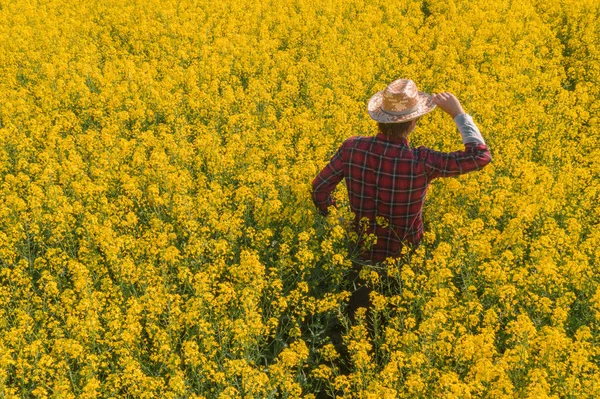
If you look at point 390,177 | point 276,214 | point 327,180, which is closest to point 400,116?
point 390,177

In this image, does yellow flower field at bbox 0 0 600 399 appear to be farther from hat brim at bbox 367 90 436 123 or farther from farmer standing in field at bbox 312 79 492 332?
hat brim at bbox 367 90 436 123

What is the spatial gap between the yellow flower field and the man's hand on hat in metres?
1.05

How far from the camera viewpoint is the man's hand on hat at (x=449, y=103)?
397 cm

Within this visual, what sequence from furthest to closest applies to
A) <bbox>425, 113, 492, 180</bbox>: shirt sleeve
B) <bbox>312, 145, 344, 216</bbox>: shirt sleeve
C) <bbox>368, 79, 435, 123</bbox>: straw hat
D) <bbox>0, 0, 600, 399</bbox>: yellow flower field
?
1. <bbox>312, 145, 344, 216</bbox>: shirt sleeve
2. <bbox>368, 79, 435, 123</bbox>: straw hat
3. <bbox>425, 113, 492, 180</bbox>: shirt sleeve
4. <bbox>0, 0, 600, 399</bbox>: yellow flower field

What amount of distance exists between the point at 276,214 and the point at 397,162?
158 centimetres

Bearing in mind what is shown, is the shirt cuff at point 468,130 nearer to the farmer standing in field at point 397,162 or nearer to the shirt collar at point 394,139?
the farmer standing in field at point 397,162

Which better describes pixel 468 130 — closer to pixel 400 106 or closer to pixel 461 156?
pixel 461 156

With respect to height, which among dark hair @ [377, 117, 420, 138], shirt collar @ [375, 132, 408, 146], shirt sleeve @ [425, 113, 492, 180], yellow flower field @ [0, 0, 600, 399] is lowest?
yellow flower field @ [0, 0, 600, 399]

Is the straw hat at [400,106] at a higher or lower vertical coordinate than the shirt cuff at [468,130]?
higher

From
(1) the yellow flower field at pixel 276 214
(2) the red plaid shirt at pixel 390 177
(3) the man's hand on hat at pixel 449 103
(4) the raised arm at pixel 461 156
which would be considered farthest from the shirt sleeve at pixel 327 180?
(3) the man's hand on hat at pixel 449 103

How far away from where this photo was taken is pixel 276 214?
16.9ft

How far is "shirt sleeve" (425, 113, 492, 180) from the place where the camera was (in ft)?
12.4

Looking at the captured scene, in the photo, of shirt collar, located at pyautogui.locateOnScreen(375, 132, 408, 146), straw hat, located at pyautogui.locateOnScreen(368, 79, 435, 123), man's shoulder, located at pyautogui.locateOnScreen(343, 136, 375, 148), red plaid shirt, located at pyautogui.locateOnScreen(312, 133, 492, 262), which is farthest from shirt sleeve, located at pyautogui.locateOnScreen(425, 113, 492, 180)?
man's shoulder, located at pyautogui.locateOnScreen(343, 136, 375, 148)

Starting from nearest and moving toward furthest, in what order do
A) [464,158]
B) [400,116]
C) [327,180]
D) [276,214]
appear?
[464,158]
[400,116]
[327,180]
[276,214]
